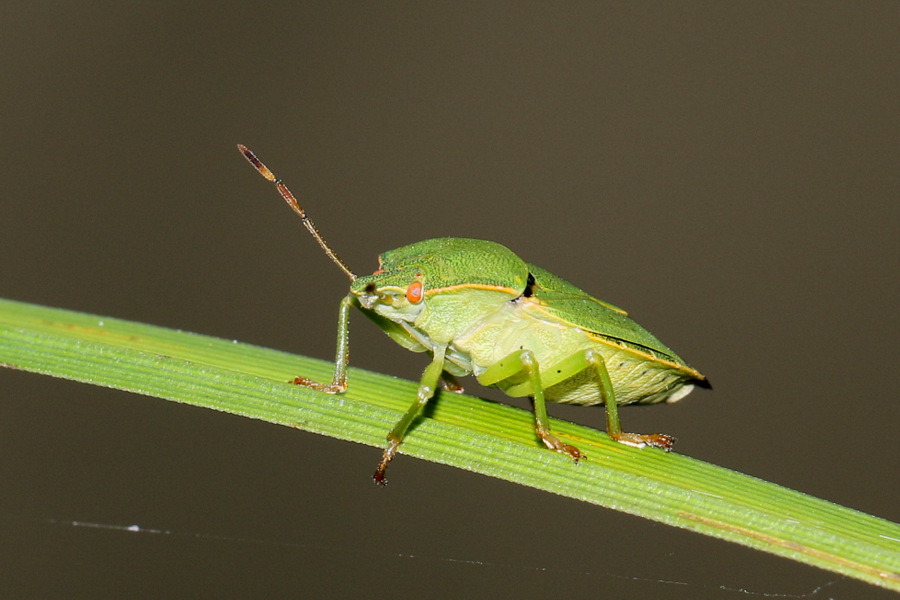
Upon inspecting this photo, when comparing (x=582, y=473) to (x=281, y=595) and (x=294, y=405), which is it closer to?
(x=294, y=405)

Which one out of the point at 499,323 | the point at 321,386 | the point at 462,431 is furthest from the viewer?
the point at 499,323

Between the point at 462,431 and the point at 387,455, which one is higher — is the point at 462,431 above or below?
above

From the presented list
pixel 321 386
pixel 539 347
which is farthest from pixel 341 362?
pixel 539 347

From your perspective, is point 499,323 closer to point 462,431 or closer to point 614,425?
point 614,425

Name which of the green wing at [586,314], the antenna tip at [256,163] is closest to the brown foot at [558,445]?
the green wing at [586,314]

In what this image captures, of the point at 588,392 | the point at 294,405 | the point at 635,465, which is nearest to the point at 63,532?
the point at 294,405

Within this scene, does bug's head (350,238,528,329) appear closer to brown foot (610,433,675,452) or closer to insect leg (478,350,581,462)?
insect leg (478,350,581,462)

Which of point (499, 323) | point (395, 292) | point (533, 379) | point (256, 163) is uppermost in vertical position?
point (256, 163)

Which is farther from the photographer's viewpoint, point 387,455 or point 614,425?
point 614,425
